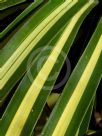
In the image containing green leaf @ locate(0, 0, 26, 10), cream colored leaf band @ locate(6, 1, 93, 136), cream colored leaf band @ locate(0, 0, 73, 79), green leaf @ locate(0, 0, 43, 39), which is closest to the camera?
cream colored leaf band @ locate(6, 1, 93, 136)

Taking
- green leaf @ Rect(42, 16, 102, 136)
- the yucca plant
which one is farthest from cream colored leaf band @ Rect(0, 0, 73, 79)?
green leaf @ Rect(42, 16, 102, 136)

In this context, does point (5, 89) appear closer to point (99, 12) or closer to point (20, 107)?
point (20, 107)

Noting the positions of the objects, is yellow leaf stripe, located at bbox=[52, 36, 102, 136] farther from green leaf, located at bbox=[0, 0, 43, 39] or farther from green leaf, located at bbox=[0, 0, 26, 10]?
green leaf, located at bbox=[0, 0, 26, 10]

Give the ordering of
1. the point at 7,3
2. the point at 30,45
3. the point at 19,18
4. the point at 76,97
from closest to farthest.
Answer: the point at 76,97 → the point at 30,45 → the point at 19,18 → the point at 7,3

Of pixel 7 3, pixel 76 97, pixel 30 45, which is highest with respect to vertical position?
pixel 7 3

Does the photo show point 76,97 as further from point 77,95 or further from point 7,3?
point 7,3

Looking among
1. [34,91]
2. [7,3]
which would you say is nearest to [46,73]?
[34,91]

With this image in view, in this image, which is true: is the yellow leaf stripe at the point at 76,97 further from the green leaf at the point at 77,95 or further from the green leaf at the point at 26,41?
the green leaf at the point at 26,41

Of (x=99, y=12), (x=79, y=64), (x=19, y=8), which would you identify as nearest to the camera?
(x=79, y=64)

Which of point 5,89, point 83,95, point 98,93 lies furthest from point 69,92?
point 98,93
